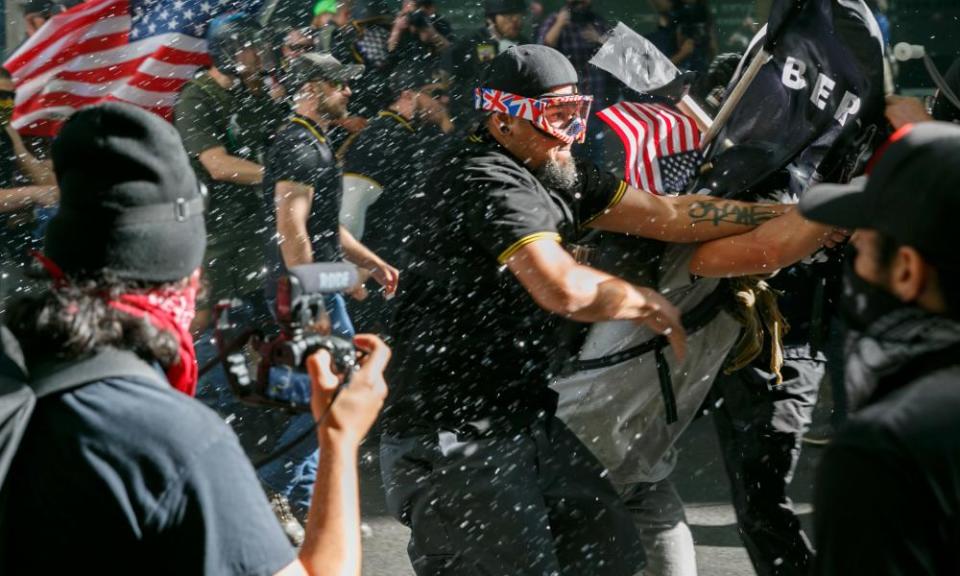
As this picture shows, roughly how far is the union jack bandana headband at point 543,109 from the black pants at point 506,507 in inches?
32.3

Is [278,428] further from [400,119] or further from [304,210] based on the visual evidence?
[400,119]

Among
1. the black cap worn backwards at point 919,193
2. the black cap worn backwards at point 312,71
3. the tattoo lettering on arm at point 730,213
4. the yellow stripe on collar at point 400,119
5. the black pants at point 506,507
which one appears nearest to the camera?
the black cap worn backwards at point 919,193

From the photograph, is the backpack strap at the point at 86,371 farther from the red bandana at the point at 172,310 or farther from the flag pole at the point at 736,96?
the flag pole at the point at 736,96

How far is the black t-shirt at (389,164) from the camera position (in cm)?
666

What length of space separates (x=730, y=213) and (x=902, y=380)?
7.14 feet

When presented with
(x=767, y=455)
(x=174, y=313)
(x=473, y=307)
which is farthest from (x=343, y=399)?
(x=767, y=455)

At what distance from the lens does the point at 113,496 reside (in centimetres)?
198

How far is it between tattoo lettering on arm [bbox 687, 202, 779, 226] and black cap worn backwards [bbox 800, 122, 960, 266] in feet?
6.31

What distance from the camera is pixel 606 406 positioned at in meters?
4.05

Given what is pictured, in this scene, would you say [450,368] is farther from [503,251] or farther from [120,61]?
[120,61]

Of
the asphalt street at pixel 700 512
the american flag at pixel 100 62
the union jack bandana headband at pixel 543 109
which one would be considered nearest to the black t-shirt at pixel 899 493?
the union jack bandana headband at pixel 543 109

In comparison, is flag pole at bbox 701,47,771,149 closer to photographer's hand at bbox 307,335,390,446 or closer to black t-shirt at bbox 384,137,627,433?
black t-shirt at bbox 384,137,627,433

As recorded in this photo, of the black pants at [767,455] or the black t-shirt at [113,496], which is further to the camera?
the black pants at [767,455]

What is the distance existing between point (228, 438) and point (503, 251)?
62.1 inches
